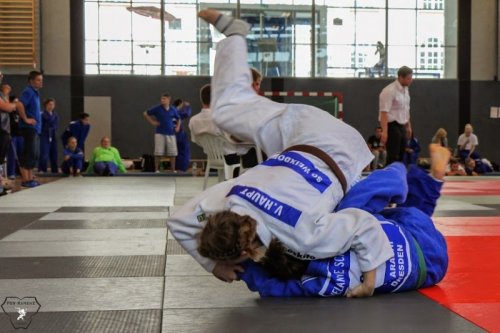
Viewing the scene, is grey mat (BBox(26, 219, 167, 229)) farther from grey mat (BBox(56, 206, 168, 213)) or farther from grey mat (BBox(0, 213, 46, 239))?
grey mat (BBox(56, 206, 168, 213))

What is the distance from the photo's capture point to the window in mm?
19359

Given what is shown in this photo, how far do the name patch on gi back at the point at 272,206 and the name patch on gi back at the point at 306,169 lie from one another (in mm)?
186

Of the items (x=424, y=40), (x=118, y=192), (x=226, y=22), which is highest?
(x=424, y=40)


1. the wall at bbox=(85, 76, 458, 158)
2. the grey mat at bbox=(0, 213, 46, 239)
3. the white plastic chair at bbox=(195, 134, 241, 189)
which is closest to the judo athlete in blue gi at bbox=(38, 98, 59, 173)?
the wall at bbox=(85, 76, 458, 158)

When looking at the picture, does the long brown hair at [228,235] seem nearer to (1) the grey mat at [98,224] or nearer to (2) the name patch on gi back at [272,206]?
(2) the name patch on gi back at [272,206]

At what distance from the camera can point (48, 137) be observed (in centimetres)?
1457

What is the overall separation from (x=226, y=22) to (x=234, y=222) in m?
0.99

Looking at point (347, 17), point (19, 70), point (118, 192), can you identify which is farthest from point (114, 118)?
point (118, 192)

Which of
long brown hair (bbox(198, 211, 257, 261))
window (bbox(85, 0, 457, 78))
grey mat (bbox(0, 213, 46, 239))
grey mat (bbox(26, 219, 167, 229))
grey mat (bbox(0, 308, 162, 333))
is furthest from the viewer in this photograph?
window (bbox(85, 0, 457, 78))

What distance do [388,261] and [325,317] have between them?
0.43 m

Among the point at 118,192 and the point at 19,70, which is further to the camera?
the point at 19,70

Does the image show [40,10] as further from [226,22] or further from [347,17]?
[226,22]

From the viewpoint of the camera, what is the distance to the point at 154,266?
3553 millimetres

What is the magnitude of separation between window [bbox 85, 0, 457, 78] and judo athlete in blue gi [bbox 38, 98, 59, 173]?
495cm
